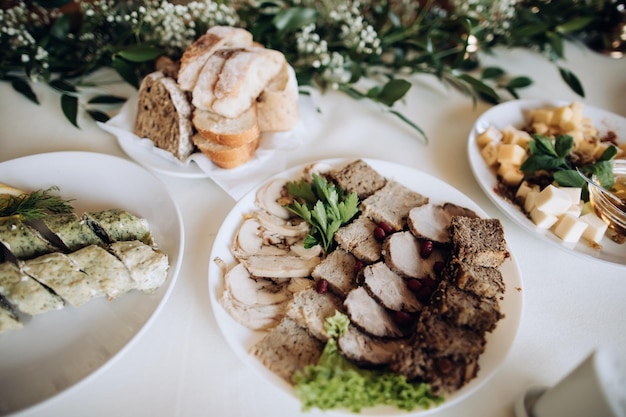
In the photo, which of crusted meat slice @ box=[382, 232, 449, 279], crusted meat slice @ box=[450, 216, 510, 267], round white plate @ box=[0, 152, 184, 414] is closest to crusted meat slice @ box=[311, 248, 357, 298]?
crusted meat slice @ box=[382, 232, 449, 279]

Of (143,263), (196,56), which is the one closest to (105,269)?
(143,263)

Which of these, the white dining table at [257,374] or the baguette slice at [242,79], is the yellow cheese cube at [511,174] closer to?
the white dining table at [257,374]

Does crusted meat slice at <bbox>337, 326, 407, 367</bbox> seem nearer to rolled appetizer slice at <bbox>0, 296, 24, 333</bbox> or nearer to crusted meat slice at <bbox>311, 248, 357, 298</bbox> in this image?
crusted meat slice at <bbox>311, 248, 357, 298</bbox>

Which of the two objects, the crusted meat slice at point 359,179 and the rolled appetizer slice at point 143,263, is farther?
the crusted meat slice at point 359,179

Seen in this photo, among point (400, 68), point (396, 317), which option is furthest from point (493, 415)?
point (400, 68)

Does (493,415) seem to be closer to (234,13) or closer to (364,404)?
(364,404)

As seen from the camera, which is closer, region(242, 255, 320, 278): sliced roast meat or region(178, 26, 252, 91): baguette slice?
region(242, 255, 320, 278): sliced roast meat

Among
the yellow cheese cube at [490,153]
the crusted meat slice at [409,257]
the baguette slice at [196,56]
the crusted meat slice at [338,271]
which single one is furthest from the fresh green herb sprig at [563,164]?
the baguette slice at [196,56]
